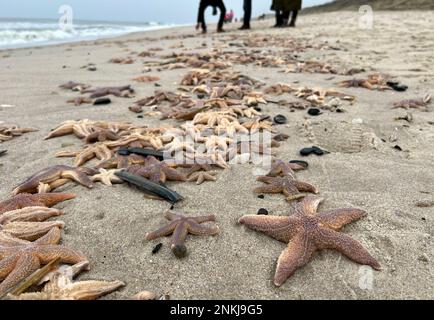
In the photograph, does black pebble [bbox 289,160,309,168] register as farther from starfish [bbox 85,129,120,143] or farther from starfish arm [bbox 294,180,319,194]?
starfish [bbox 85,129,120,143]

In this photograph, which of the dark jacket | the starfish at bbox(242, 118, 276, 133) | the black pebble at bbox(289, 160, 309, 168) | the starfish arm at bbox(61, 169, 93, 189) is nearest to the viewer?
the starfish arm at bbox(61, 169, 93, 189)

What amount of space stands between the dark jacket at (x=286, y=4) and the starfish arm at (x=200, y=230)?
18.9 meters

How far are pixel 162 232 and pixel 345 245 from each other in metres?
1.30

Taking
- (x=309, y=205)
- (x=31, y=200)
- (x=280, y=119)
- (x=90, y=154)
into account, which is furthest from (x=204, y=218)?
(x=280, y=119)

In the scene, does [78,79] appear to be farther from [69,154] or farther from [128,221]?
[128,221]

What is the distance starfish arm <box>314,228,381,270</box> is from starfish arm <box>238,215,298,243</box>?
19cm

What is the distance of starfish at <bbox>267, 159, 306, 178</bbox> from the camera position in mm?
3589

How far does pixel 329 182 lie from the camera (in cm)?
351

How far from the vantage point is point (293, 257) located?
2.42m

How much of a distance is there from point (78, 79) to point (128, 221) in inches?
256

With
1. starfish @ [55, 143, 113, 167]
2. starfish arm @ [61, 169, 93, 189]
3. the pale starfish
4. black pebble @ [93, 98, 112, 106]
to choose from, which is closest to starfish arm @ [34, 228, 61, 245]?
starfish arm @ [61, 169, 93, 189]

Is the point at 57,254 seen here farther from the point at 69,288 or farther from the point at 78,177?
the point at 78,177
